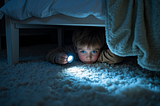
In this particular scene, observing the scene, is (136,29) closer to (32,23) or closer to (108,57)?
(108,57)

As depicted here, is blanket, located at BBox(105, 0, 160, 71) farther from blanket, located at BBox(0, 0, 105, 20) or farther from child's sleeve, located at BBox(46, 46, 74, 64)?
child's sleeve, located at BBox(46, 46, 74, 64)

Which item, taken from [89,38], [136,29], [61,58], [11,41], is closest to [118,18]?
[136,29]

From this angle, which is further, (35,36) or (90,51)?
A: (35,36)

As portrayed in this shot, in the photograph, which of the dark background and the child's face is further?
the dark background

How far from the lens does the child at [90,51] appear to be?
3.09ft

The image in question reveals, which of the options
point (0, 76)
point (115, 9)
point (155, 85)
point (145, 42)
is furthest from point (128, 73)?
point (0, 76)

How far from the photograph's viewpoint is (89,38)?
0.97 metres

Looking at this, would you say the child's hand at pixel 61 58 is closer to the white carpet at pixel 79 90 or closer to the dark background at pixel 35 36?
the white carpet at pixel 79 90

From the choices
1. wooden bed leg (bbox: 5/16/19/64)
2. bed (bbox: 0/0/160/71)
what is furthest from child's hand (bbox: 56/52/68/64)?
wooden bed leg (bbox: 5/16/19/64)

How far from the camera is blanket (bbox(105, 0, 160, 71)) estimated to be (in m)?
0.54

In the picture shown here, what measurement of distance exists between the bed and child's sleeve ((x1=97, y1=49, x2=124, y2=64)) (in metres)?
0.29

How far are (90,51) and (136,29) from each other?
1.47 feet

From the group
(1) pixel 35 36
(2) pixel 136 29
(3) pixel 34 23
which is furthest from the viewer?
(1) pixel 35 36

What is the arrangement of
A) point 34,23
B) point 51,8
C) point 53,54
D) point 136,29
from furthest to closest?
point 53,54 → point 34,23 → point 51,8 → point 136,29
